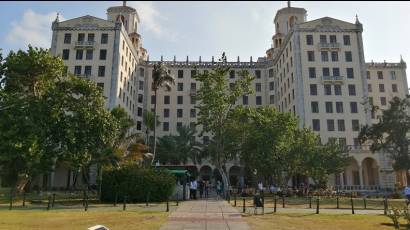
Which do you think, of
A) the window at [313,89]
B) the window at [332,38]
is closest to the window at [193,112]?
the window at [313,89]

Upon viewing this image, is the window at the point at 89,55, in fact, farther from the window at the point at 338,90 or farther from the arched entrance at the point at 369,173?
the arched entrance at the point at 369,173

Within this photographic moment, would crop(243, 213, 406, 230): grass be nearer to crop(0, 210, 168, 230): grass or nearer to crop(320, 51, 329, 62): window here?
crop(0, 210, 168, 230): grass

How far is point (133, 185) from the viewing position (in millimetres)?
28703

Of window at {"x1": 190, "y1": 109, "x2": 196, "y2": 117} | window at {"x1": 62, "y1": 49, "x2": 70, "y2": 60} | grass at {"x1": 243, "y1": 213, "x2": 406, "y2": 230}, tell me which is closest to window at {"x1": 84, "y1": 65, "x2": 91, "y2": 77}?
window at {"x1": 62, "y1": 49, "x2": 70, "y2": 60}

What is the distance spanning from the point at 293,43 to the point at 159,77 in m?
25.6

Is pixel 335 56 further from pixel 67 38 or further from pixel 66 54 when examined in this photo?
pixel 67 38

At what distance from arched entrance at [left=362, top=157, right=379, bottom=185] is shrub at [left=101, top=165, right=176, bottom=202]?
129 ft

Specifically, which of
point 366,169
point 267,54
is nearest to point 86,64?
point 267,54

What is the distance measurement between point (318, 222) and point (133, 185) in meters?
15.9

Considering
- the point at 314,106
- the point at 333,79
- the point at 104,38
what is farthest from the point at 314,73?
the point at 104,38

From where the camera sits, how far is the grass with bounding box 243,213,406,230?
15461 mm

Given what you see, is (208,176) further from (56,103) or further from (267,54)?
(56,103)

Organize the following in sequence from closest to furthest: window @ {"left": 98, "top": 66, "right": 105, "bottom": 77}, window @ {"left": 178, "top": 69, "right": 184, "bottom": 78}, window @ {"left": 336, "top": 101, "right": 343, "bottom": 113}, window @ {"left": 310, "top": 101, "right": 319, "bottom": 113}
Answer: window @ {"left": 98, "top": 66, "right": 105, "bottom": 77}, window @ {"left": 310, "top": 101, "right": 319, "bottom": 113}, window @ {"left": 336, "top": 101, "right": 343, "bottom": 113}, window @ {"left": 178, "top": 69, "right": 184, "bottom": 78}

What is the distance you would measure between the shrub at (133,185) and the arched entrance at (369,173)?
129 ft
